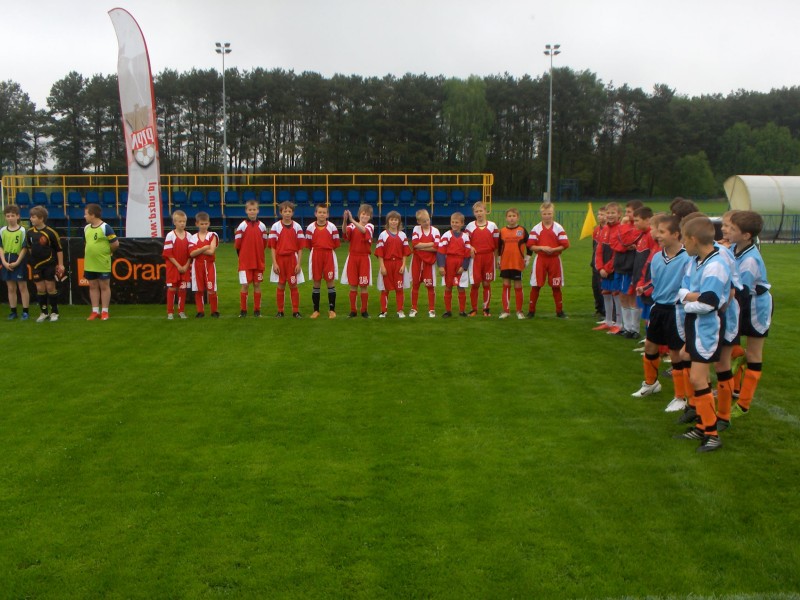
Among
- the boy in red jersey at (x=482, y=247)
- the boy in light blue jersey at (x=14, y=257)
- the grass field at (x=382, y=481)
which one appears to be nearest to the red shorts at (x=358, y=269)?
the boy in red jersey at (x=482, y=247)

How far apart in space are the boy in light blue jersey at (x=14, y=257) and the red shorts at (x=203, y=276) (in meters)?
2.65

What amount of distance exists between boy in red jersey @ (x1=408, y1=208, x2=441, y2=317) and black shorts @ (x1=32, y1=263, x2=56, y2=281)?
580cm

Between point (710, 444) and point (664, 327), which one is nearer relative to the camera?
point (710, 444)

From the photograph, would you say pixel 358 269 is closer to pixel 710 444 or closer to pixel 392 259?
pixel 392 259

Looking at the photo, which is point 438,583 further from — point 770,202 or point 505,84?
point 505,84

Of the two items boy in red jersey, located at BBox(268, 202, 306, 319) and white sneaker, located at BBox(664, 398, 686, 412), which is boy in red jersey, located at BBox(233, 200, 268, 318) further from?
white sneaker, located at BBox(664, 398, 686, 412)

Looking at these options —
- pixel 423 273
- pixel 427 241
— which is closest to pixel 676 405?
pixel 427 241

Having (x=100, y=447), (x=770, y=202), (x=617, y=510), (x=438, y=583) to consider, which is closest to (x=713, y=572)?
(x=617, y=510)

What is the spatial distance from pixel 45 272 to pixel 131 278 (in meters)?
1.83

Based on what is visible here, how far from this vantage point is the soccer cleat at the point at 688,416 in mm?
6344

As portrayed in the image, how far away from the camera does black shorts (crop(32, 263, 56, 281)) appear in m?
11.7

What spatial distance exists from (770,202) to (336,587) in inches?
1248

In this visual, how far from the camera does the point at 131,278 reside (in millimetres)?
13391

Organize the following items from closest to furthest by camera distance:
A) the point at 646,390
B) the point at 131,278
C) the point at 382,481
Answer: the point at 382,481, the point at 646,390, the point at 131,278
